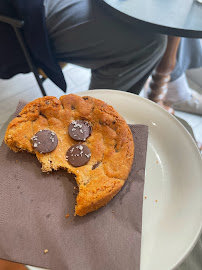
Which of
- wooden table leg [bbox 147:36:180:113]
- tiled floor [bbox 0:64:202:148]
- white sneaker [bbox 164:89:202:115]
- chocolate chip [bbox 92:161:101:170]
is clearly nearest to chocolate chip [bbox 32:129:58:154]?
chocolate chip [bbox 92:161:101:170]

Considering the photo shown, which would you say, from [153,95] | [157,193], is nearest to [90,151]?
[157,193]

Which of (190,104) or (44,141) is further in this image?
(190,104)

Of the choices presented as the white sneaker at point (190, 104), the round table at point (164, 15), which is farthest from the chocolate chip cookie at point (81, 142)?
the white sneaker at point (190, 104)

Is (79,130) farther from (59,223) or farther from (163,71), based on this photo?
(163,71)

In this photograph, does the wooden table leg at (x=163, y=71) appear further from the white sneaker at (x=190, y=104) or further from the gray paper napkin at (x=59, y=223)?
the gray paper napkin at (x=59, y=223)

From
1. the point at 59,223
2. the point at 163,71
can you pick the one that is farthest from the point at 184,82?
the point at 59,223

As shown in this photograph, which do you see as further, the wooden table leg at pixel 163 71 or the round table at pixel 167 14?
the wooden table leg at pixel 163 71
